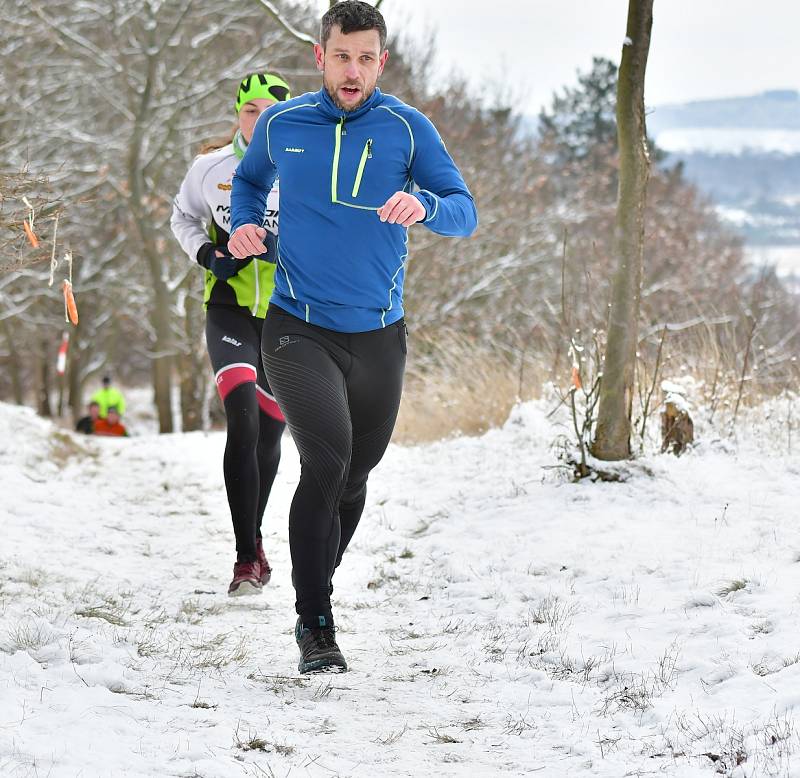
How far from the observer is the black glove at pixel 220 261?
184 inches

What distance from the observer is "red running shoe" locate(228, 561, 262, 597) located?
4.68 m

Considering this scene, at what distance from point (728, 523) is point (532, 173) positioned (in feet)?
→ 65.5

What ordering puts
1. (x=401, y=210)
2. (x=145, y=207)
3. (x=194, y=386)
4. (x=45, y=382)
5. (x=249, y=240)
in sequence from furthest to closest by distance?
(x=45, y=382), (x=194, y=386), (x=145, y=207), (x=249, y=240), (x=401, y=210)

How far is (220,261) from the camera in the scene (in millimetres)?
4711

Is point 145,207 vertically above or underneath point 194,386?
above

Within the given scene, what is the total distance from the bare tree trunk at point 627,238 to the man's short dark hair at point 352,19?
2705 mm

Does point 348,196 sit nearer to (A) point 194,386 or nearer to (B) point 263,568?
(B) point 263,568

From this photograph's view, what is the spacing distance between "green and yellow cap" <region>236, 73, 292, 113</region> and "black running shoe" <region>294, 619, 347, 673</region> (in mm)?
2525

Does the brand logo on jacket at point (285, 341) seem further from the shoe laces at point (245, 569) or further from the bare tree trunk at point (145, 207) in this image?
the bare tree trunk at point (145, 207)

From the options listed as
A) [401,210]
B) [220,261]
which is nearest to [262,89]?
[220,261]

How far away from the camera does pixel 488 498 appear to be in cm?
630

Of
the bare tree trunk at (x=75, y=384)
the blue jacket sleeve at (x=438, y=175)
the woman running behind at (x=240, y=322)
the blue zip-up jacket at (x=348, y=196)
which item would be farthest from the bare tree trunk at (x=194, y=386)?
the blue jacket sleeve at (x=438, y=175)

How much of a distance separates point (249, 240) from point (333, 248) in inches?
13.1

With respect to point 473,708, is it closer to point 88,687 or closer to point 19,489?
point 88,687
